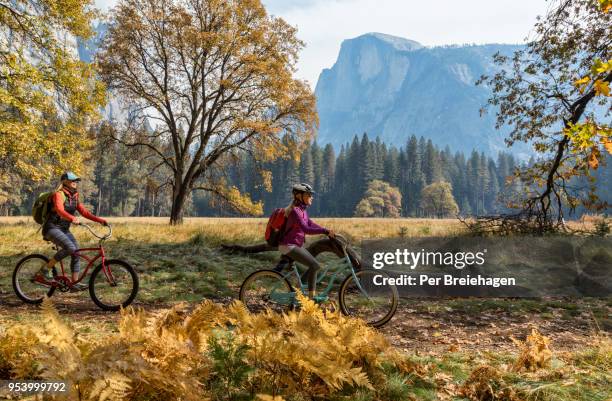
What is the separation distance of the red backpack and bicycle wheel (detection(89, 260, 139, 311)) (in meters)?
2.60

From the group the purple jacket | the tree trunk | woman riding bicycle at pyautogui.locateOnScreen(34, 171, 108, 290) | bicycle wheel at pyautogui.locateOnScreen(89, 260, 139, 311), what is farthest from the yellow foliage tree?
the purple jacket

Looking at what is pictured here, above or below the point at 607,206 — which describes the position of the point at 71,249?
below

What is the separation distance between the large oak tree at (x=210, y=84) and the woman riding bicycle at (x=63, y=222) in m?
14.4

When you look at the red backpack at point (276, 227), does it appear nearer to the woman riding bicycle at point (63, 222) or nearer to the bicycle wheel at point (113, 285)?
the bicycle wheel at point (113, 285)

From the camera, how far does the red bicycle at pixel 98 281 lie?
7707mm

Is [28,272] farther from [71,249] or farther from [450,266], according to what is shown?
[450,266]

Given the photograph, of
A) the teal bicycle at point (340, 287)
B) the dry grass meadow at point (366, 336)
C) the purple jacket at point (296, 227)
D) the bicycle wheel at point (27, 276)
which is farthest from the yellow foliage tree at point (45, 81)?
the purple jacket at point (296, 227)

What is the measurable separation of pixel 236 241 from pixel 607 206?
11210 mm

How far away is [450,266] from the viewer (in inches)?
482

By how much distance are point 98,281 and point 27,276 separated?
5.09 feet

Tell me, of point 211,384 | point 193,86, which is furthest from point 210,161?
point 211,384

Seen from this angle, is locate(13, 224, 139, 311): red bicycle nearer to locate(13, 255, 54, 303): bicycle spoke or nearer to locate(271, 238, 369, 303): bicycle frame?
locate(13, 255, 54, 303): bicycle spoke

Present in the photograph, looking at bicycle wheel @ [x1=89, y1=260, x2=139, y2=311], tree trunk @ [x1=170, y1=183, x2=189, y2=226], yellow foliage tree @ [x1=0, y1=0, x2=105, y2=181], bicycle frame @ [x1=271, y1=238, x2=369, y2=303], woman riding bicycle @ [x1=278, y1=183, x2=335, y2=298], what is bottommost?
bicycle wheel @ [x1=89, y1=260, x2=139, y2=311]

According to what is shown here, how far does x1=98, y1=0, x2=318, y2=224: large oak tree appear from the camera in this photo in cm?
2166
